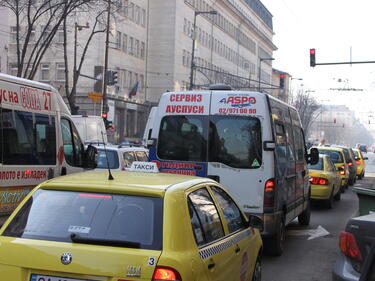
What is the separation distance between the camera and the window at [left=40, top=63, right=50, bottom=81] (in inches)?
1988

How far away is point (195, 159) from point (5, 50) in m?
33.0

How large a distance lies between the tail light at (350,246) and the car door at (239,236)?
3.06 ft

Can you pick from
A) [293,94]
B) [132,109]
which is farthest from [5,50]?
[293,94]

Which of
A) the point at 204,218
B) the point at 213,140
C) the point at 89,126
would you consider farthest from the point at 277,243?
the point at 89,126

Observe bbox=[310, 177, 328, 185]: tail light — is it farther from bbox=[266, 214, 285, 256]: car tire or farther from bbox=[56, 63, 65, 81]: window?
bbox=[56, 63, 65, 81]: window

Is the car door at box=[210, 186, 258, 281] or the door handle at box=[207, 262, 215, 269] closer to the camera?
the door handle at box=[207, 262, 215, 269]

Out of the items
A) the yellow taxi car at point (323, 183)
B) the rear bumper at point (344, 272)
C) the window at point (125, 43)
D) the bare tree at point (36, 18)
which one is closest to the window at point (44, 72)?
the window at point (125, 43)

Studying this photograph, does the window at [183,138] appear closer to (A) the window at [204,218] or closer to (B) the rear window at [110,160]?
(B) the rear window at [110,160]

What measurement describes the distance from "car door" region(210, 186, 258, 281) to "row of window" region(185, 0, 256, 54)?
58561mm

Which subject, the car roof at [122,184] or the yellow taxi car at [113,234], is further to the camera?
the car roof at [122,184]

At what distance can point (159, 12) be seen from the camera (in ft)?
195

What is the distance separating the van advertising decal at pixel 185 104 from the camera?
30.9ft

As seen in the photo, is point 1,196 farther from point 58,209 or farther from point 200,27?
point 200,27

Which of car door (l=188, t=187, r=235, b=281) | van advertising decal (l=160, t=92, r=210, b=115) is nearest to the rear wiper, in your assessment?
car door (l=188, t=187, r=235, b=281)
